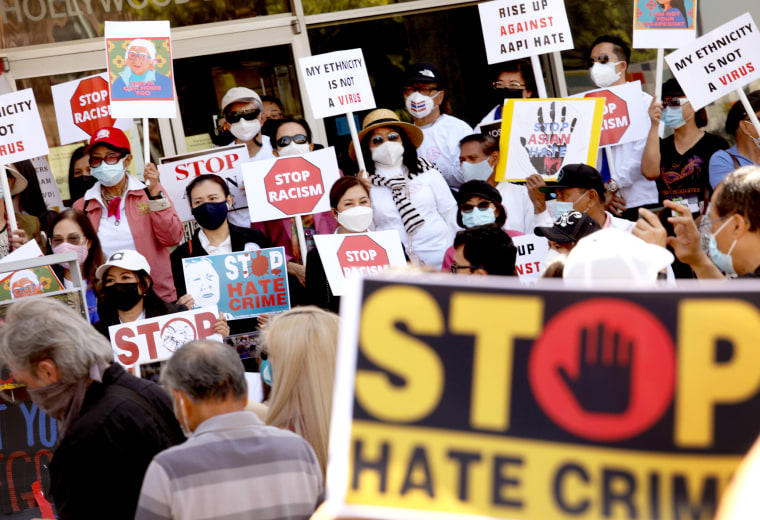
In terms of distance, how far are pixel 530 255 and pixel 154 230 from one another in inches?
98.2

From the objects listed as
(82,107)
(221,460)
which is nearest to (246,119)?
(82,107)

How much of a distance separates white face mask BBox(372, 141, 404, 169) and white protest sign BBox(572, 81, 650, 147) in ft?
4.69

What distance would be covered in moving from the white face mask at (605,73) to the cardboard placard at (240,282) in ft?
9.62

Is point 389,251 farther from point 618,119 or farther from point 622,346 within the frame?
point 622,346

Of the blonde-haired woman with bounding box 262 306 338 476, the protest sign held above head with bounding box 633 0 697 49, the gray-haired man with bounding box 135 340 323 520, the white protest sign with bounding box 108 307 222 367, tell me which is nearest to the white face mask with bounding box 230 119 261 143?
the white protest sign with bounding box 108 307 222 367

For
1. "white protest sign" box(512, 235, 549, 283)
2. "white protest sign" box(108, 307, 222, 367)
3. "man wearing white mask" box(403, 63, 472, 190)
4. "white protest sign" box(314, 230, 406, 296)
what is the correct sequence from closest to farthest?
"white protest sign" box(108, 307, 222, 367)
"white protest sign" box(314, 230, 406, 296)
"white protest sign" box(512, 235, 549, 283)
"man wearing white mask" box(403, 63, 472, 190)

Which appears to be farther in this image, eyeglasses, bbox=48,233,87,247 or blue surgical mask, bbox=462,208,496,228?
eyeglasses, bbox=48,233,87,247

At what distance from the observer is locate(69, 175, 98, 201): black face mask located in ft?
24.5

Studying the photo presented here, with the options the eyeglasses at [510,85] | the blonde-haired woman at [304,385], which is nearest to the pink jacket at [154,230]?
the eyeglasses at [510,85]

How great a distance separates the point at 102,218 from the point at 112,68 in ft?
3.31

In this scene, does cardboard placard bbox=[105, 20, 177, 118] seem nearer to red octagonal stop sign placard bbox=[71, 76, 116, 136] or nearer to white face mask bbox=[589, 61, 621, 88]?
red octagonal stop sign placard bbox=[71, 76, 116, 136]

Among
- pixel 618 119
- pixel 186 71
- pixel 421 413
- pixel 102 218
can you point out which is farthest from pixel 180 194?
pixel 421 413

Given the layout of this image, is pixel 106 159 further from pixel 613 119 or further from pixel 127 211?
pixel 613 119

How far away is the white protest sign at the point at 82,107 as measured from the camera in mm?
7711
